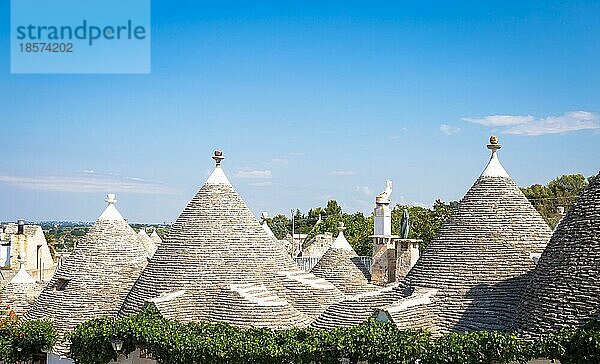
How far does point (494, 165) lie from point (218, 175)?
6.31m

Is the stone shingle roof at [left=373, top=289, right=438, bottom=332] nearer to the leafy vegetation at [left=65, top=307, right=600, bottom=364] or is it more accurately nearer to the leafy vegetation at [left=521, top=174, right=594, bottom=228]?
the leafy vegetation at [left=65, top=307, right=600, bottom=364]

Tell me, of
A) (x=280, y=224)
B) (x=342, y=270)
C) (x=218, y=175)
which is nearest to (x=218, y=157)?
(x=218, y=175)

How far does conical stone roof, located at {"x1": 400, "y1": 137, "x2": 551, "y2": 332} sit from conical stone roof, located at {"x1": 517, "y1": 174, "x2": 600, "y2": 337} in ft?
4.10

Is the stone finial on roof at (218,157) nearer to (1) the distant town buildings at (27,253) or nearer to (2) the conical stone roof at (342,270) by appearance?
(2) the conical stone roof at (342,270)

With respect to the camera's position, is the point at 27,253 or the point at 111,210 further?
the point at 27,253

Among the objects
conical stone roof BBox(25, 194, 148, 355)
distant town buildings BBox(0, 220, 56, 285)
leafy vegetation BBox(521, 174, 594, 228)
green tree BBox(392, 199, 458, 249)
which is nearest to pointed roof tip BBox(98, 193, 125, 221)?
conical stone roof BBox(25, 194, 148, 355)

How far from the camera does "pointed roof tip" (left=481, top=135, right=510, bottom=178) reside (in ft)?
52.3

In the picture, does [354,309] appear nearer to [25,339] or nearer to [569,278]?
[569,278]

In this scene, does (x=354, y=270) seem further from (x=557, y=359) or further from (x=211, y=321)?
(x=557, y=359)

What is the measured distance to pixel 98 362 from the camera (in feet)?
49.6

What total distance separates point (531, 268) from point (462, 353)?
10.2 feet

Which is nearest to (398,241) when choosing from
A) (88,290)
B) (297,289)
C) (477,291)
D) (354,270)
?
(354,270)

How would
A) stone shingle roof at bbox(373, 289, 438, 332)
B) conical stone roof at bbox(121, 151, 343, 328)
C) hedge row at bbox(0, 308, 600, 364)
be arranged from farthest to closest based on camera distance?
conical stone roof at bbox(121, 151, 343, 328) < stone shingle roof at bbox(373, 289, 438, 332) < hedge row at bbox(0, 308, 600, 364)

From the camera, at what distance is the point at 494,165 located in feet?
52.5
